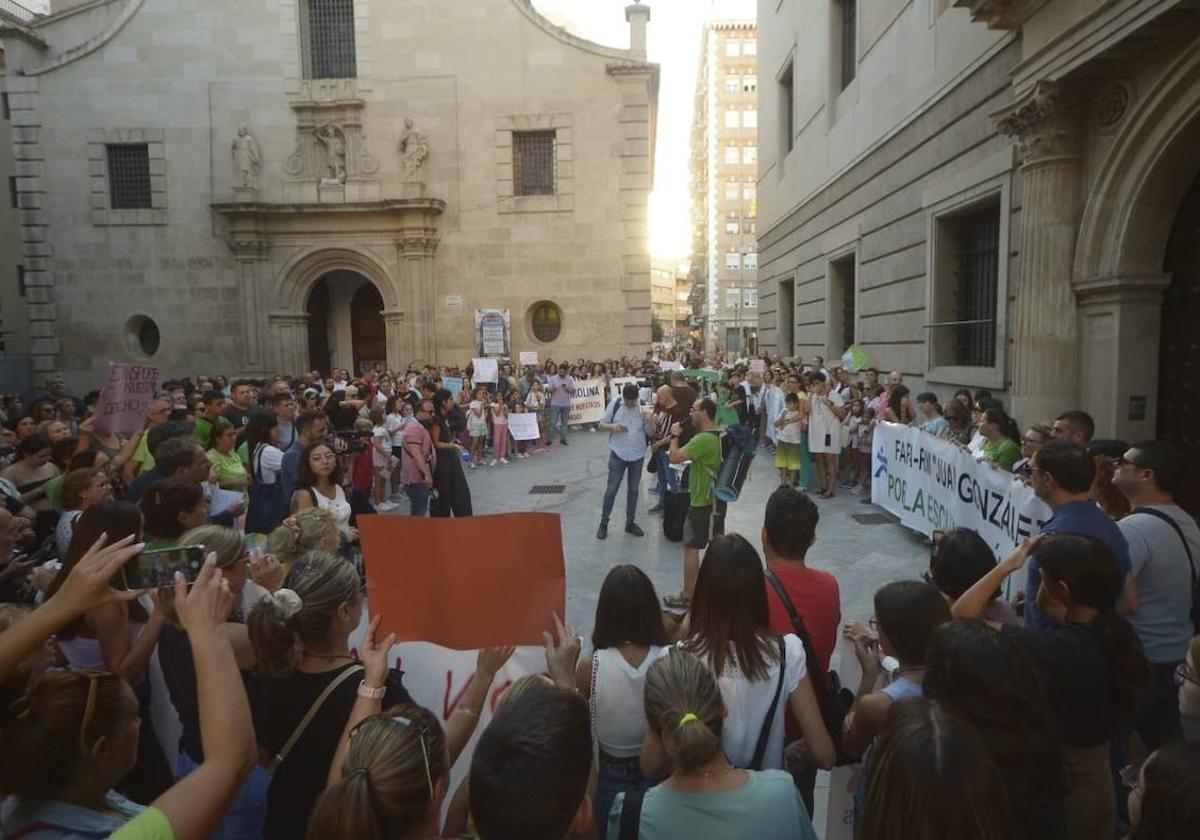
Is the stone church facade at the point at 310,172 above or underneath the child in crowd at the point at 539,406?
above

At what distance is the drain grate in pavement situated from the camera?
935cm

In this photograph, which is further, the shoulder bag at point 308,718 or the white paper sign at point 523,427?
the white paper sign at point 523,427

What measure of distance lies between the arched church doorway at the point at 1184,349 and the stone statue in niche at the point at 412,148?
18228mm

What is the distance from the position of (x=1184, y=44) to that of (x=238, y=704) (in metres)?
8.39

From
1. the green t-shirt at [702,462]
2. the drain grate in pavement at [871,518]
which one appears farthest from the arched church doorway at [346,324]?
the green t-shirt at [702,462]

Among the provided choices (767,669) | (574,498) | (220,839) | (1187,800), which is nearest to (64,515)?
(220,839)

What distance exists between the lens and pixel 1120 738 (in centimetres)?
331

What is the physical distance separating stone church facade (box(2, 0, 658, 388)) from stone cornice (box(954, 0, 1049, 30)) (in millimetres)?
12994

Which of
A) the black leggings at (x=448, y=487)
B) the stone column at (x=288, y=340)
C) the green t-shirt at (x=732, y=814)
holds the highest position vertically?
the stone column at (x=288, y=340)

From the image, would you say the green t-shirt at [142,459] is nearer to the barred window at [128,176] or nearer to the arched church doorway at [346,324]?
the arched church doorway at [346,324]

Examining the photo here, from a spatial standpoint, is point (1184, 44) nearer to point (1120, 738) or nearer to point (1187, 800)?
point (1120, 738)

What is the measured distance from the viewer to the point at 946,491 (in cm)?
746

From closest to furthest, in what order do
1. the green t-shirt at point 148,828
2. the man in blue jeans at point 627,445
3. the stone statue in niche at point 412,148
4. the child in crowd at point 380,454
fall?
the green t-shirt at point 148,828 → the man in blue jeans at point 627,445 → the child in crowd at point 380,454 → the stone statue in niche at point 412,148

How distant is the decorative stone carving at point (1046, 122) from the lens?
7.46 metres
